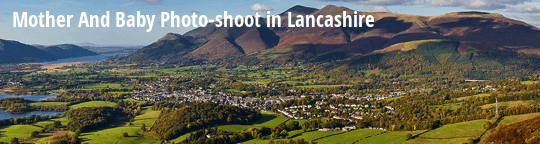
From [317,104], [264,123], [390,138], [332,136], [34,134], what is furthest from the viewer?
[317,104]

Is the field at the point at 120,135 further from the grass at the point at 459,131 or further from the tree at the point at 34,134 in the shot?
the grass at the point at 459,131

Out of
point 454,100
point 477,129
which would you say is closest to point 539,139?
point 477,129

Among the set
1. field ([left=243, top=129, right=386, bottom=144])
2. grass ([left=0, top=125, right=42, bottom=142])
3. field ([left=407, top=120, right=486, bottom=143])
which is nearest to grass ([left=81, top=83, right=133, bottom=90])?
grass ([left=0, top=125, right=42, bottom=142])

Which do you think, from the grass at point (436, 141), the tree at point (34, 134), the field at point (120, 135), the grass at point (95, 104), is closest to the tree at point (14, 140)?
the tree at point (34, 134)

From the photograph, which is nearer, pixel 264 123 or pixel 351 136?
pixel 351 136

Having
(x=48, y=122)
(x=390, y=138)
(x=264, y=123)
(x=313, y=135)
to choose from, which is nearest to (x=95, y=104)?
(x=48, y=122)

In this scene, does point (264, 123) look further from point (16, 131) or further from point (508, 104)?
point (16, 131)
